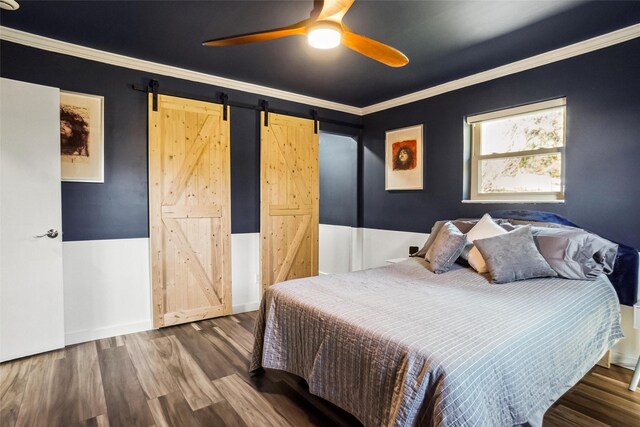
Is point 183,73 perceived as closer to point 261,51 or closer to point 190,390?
point 261,51

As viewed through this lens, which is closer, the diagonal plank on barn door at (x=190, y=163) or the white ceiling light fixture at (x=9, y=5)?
the white ceiling light fixture at (x=9, y=5)

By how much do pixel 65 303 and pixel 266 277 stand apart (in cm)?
196

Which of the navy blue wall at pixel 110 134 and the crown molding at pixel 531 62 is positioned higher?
the crown molding at pixel 531 62

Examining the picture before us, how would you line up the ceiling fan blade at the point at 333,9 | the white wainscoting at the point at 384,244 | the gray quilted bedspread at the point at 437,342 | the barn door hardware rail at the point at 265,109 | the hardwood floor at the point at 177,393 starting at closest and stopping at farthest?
the gray quilted bedspread at the point at 437,342
the ceiling fan blade at the point at 333,9
the hardwood floor at the point at 177,393
the barn door hardware rail at the point at 265,109
the white wainscoting at the point at 384,244

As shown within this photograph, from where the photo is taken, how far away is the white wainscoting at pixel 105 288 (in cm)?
297

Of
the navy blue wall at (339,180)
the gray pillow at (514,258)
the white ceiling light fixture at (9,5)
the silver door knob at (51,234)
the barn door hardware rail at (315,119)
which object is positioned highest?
the white ceiling light fixture at (9,5)

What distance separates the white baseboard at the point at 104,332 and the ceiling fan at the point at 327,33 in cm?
271

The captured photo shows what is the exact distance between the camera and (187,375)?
2.43m

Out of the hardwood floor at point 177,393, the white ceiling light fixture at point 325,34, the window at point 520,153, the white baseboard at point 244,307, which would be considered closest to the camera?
the white ceiling light fixture at point 325,34

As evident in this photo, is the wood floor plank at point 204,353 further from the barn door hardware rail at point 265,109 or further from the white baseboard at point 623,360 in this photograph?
the white baseboard at point 623,360

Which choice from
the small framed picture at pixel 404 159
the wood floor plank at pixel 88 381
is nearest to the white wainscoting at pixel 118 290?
the wood floor plank at pixel 88 381

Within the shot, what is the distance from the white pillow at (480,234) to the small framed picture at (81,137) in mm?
3402

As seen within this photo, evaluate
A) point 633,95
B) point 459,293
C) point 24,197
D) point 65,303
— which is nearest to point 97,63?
point 24,197

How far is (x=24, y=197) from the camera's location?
104 inches
